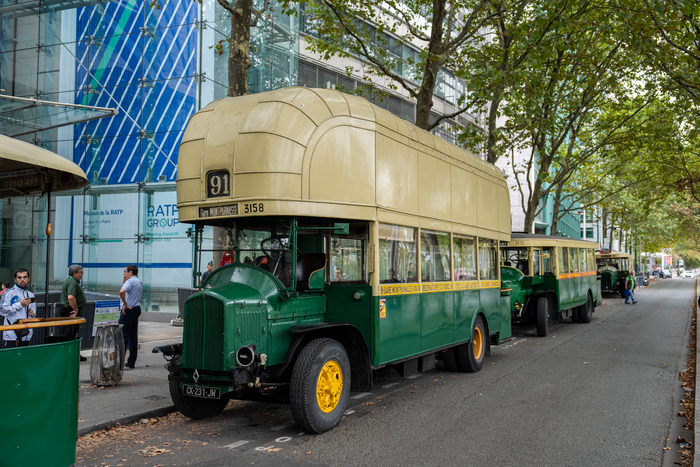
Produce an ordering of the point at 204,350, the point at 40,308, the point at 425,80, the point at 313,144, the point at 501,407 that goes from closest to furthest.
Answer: the point at 204,350 < the point at 313,144 < the point at 501,407 < the point at 40,308 < the point at 425,80

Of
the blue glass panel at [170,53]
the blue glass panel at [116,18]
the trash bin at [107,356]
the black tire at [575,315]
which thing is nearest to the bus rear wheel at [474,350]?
the trash bin at [107,356]

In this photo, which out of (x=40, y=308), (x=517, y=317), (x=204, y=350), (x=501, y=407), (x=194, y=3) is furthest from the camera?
(x=194, y=3)

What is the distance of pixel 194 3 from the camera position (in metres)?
17.9

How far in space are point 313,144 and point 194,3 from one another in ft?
45.0

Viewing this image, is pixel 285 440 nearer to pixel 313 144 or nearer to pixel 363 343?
pixel 363 343

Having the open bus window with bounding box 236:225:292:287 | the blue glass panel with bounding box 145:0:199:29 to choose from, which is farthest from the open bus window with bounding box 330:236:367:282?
the blue glass panel with bounding box 145:0:199:29

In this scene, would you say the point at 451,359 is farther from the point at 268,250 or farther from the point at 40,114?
the point at 40,114

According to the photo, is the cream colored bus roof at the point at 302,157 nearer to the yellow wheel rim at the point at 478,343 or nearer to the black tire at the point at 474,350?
the black tire at the point at 474,350

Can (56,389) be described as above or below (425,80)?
below

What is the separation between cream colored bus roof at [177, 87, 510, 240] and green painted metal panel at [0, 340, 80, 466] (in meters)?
2.57

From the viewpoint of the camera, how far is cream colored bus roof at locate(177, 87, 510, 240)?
6.35m

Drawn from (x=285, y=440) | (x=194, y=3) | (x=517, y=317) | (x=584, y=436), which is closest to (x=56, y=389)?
(x=285, y=440)

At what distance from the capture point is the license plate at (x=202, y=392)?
5.94m

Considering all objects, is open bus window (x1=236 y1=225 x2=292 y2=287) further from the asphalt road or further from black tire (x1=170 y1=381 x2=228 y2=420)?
the asphalt road
